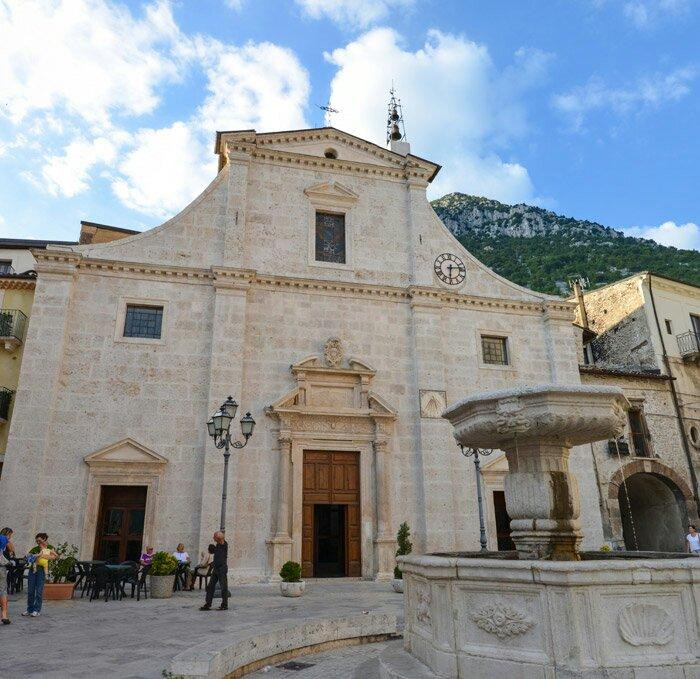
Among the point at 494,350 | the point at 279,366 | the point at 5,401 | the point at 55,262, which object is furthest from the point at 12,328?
the point at 494,350

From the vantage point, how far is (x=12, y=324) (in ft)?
55.7

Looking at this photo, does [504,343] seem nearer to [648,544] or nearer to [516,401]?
[648,544]

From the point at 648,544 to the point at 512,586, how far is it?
68.5 ft

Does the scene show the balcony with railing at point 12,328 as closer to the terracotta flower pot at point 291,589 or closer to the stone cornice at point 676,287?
the terracotta flower pot at point 291,589

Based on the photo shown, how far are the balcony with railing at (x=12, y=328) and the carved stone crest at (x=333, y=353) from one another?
9456mm

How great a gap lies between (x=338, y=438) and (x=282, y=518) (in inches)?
112

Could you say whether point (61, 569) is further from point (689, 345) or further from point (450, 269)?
point (689, 345)

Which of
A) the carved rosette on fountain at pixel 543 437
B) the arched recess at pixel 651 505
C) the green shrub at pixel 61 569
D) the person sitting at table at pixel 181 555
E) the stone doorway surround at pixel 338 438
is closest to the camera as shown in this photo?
the carved rosette on fountain at pixel 543 437

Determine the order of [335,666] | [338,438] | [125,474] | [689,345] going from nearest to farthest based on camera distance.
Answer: [335,666] → [125,474] → [338,438] → [689,345]

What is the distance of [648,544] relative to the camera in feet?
72.3

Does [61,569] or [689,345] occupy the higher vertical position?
[689,345]

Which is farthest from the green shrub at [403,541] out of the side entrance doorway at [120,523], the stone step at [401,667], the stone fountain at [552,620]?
the stone fountain at [552,620]

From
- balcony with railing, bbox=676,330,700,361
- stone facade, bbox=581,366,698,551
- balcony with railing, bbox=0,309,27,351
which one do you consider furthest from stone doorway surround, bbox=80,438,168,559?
balcony with railing, bbox=676,330,700,361

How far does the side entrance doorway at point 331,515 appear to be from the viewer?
620 inches
